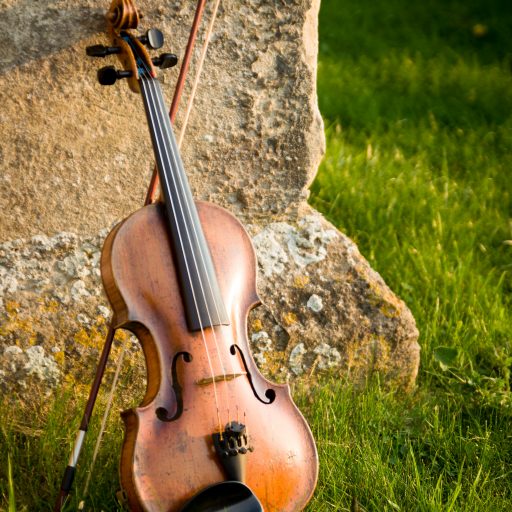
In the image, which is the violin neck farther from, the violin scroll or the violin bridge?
the violin scroll

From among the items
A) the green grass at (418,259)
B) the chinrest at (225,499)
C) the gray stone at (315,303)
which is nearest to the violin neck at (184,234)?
the chinrest at (225,499)

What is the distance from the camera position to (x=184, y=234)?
225 cm

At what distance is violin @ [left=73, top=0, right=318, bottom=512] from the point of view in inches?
79.6

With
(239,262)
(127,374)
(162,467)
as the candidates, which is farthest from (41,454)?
(239,262)

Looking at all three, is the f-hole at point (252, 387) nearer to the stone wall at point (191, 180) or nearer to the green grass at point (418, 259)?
the green grass at point (418, 259)

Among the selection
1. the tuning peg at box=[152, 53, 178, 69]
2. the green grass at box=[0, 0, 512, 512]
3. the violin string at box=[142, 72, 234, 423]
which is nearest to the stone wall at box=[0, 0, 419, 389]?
the green grass at box=[0, 0, 512, 512]

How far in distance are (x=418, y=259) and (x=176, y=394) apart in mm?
1810

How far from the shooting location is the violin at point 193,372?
79.6 inches

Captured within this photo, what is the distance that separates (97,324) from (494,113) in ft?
11.6

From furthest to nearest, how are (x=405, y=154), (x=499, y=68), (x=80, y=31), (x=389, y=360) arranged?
(x=499, y=68) < (x=405, y=154) < (x=389, y=360) < (x=80, y=31)

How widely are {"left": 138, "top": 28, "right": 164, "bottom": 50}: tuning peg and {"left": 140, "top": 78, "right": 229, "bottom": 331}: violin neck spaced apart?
18 cm

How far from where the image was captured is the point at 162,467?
2.02 meters

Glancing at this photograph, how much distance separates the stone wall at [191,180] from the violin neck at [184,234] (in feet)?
1.64

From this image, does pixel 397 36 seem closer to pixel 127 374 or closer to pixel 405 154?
pixel 405 154
